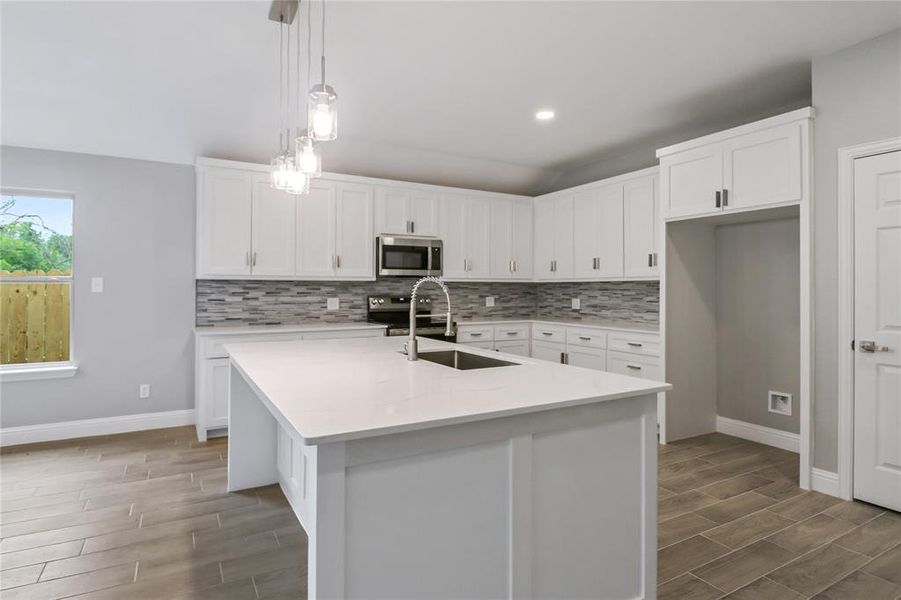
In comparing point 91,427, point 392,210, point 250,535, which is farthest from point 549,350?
point 91,427

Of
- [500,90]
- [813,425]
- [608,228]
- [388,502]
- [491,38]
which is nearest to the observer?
[388,502]

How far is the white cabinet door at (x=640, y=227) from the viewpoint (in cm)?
431

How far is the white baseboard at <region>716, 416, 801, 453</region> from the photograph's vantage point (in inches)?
147

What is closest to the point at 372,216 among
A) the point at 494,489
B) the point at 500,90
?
the point at 500,90

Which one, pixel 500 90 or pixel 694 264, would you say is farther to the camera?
pixel 694 264

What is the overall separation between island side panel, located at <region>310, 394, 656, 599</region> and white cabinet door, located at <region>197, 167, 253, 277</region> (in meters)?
3.43

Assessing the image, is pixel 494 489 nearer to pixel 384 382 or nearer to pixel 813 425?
pixel 384 382

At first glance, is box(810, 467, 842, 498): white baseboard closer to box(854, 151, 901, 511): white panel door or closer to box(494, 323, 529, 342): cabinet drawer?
box(854, 151, 901, 511): white panel door

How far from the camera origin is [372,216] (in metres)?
4.88

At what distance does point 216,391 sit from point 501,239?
10.6 feet

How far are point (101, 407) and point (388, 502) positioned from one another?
12.9 ft

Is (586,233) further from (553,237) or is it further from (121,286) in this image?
(121,286)

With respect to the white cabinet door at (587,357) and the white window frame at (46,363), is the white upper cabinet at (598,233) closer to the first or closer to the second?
the white cabinet door at (587,357)

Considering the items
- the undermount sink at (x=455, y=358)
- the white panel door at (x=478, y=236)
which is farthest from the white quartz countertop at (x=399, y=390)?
the white panel door at (x=478, y=236)
